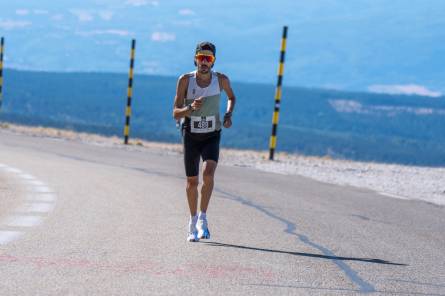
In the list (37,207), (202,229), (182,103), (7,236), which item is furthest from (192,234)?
(37,207)

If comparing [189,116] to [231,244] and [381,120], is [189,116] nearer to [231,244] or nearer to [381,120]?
[231,244]

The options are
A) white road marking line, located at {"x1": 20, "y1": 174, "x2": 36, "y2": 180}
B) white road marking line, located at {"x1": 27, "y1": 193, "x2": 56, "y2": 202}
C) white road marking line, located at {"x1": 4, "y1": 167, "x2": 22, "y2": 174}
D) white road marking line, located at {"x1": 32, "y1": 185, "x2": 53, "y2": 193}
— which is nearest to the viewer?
white road marking line, located at {"x1": 27, "y1": 193, "x2": 56, "y2": 202}

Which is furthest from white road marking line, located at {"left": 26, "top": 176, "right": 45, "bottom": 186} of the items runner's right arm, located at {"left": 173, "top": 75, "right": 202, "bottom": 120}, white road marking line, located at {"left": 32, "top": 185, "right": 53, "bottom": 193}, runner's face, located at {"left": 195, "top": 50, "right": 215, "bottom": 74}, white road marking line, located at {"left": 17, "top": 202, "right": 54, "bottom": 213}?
runner's face, located at {"left": 195, "top": 50, "right": 215, "bottom": 74}

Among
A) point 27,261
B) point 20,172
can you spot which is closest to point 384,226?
point 27,261

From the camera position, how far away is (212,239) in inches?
446

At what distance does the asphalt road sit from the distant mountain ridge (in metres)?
65.0

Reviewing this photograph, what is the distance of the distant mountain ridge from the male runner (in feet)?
230

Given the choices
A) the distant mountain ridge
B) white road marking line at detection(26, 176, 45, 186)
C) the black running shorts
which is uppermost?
the black running shorts

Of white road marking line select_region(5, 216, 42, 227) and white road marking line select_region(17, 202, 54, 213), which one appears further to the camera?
white road marking line select_region(17, 202, 54, 213)

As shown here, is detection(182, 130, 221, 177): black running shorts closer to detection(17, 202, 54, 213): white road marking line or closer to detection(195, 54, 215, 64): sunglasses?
detection(195, 54, 215, 64): sunglasses

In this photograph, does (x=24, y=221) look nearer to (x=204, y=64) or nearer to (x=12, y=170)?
(x=204, y=64)

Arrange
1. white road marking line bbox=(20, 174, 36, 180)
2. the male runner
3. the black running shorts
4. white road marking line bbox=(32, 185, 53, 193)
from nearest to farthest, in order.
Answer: the male runner → the black running shorts → white road marking line bbox=(32, 185, 53, 193) → white road marking line bbox=(20, 174, 36, 180)

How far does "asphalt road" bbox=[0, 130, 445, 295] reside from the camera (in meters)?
8.66

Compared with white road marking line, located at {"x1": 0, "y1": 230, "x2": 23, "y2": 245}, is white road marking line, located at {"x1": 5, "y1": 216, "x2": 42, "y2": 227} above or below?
below
